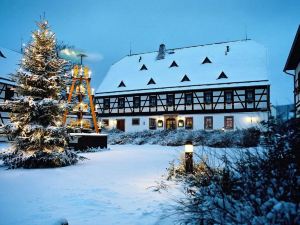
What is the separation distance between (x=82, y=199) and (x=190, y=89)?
26.5 m

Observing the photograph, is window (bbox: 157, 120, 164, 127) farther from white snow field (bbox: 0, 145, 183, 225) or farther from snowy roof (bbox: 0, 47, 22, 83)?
white snow field (bbox: 0, 145, 183, 225)

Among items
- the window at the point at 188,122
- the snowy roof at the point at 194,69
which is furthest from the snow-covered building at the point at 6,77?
the window at the point at 188,122

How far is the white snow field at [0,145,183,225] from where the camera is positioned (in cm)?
438

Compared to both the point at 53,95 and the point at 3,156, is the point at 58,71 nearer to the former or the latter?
the point at 53,95

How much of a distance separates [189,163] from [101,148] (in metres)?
11.2

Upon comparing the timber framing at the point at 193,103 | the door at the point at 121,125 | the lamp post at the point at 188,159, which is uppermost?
the timber framing at the point at 193,103

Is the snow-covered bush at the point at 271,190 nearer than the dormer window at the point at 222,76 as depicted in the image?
Yes

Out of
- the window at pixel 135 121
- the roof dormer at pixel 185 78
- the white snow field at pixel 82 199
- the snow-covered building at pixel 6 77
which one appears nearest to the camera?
the white snow field at pixel 82 199

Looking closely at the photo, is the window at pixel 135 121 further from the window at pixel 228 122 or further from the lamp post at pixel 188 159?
the lamp post at pixel 188 159

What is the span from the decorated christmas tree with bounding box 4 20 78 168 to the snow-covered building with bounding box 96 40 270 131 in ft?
66.5

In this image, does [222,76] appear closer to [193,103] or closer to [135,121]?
[193,103]

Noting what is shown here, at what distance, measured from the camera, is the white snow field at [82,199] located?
4375 mm

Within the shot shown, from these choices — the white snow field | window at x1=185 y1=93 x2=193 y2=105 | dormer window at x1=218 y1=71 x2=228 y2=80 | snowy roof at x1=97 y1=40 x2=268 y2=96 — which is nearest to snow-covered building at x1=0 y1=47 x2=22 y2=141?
snowy roof at x1=97 y1=40 x2=268 y2=96

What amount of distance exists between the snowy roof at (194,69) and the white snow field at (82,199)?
23631mm
